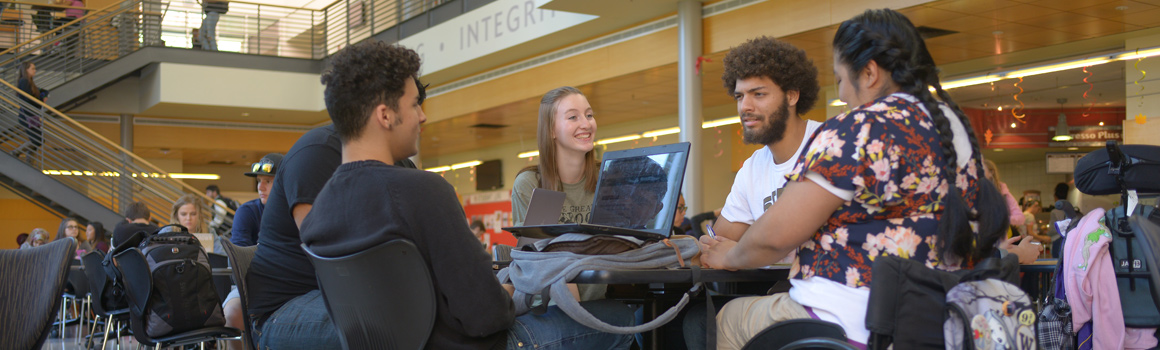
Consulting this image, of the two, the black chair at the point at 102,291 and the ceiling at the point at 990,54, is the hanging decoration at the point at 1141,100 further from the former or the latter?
the black chair at the point at 102,291

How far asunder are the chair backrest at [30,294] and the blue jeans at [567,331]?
1.02 meters

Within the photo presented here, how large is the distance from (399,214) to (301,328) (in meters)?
0.49

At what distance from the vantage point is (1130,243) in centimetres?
281

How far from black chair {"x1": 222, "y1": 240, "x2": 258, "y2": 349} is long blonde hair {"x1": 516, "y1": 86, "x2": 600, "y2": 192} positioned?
3.05ft

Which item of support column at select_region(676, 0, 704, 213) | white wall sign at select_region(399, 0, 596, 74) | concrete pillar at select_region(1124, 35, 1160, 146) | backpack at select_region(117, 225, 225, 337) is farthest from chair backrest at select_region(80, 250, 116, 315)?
concrete pillar at select_region(1124, 35, 1160, 146)

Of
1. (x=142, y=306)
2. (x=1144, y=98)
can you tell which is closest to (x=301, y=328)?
(x=142, y=306)

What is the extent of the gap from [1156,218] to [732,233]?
56.6 inches

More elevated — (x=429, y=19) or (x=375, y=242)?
(x=429, y=19)

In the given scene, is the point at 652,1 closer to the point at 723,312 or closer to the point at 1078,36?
the point at 1078,36

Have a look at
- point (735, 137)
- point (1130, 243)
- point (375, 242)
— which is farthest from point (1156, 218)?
point (735, 137)

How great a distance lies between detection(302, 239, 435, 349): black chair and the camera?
153 centimetres

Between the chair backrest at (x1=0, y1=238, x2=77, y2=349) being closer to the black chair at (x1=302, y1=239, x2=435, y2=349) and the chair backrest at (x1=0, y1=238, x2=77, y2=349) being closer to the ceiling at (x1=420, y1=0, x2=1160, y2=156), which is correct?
the black chair at (x1=302, y1=239, x2=435, y2=349)

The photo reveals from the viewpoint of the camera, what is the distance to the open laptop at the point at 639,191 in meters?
1.98

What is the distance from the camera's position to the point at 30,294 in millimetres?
1897
